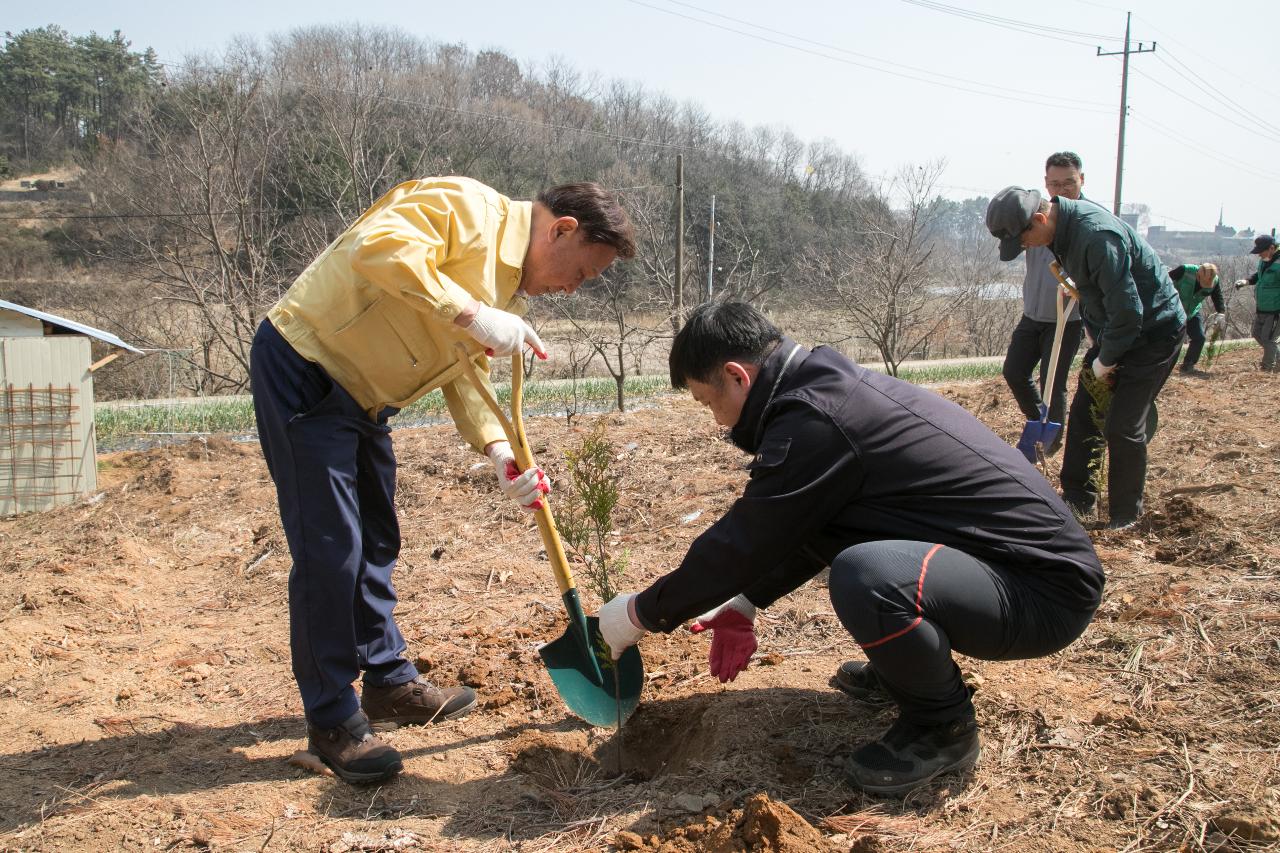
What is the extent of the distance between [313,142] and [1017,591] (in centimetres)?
2755

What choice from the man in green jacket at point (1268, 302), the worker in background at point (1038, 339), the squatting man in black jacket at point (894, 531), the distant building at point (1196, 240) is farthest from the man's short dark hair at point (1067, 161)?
the distant building at point (1196, 240)

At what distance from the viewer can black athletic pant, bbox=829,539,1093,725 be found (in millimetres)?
2248

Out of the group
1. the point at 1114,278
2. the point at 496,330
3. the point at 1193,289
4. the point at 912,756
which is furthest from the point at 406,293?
the point at 1193,289

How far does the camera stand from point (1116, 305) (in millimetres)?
4383

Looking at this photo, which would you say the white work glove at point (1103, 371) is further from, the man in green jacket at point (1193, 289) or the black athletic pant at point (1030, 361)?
the man in green jacket at point (1193, 289)

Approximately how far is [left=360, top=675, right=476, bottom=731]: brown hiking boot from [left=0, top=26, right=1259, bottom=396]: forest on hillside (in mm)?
7846

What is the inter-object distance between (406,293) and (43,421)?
7927 millimetres

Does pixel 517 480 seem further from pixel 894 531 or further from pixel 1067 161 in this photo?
pixel 1067 161

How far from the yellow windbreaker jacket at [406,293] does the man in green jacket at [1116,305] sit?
9.11 ft

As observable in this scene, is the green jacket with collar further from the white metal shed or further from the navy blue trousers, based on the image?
the white metal shed

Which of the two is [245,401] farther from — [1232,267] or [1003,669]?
[1232,267]

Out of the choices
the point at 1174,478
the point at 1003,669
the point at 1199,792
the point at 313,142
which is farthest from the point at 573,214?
the point at 313,142

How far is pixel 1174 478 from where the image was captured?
18.9ft

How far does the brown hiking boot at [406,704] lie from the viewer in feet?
10.7
